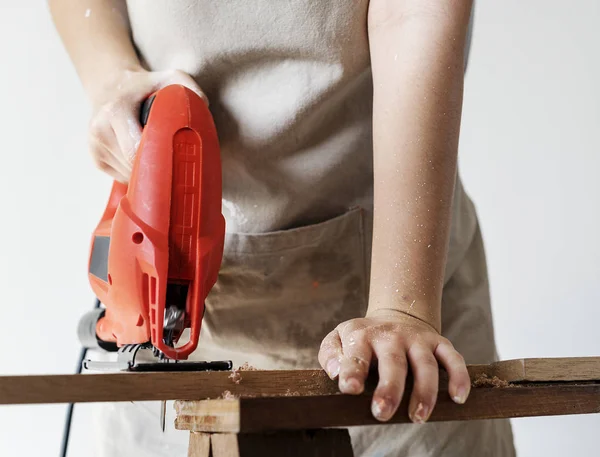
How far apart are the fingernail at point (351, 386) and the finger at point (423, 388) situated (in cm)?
5

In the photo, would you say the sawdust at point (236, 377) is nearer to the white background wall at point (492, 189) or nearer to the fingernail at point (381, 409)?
the fingernail at point (381, 409)

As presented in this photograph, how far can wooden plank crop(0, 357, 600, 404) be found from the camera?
48cm

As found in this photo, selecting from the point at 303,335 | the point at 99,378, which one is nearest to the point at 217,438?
the point at 99,378

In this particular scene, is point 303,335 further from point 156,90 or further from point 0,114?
point 0,114

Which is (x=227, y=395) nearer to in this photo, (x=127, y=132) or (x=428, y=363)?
(x=428, y=363)

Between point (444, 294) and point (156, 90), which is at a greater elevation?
point (156, 90)

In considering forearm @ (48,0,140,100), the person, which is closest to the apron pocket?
the person

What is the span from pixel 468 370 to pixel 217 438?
215 millimetres

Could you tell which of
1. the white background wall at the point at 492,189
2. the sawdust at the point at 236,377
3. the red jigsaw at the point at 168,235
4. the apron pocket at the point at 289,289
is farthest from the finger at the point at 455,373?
the white background wall at the point at 492,189

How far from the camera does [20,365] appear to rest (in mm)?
1799

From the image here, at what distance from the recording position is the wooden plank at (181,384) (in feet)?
1.56

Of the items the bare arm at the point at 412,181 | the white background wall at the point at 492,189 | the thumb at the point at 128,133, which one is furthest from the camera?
the white background wall at the point at 492,189

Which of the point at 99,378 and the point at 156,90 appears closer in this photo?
the point at 99,378

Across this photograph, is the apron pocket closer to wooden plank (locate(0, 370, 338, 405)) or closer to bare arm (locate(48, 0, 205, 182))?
bare arm (locate(48, 0, 205, 182))
